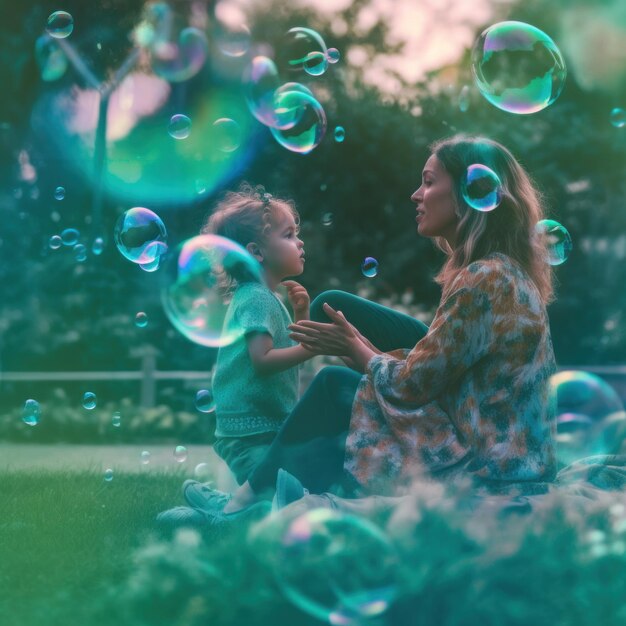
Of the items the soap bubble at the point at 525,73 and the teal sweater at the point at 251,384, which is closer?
the teal sweater at the point at 251,384

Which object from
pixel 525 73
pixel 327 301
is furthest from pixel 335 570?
pixel 525 73

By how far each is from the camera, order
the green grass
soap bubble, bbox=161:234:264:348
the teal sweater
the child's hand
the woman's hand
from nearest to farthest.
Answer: the green grass < the woman's hand < the child's hand < the teal sweater < soap bubble, bbox=161:234:264:348

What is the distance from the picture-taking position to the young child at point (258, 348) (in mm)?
3543

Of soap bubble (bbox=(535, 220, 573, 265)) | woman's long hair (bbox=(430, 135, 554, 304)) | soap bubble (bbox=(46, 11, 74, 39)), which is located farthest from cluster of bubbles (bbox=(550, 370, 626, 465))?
soap bubble (bbox=(46, 11, 74, 39))

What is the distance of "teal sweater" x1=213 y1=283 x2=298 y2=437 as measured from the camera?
364 centimetres

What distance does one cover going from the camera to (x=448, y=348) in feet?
9.16

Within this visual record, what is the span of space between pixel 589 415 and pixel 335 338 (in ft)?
7.57

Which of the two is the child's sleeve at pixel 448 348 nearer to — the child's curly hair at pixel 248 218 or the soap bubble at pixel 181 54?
the child's curly hair at pixel 248 218

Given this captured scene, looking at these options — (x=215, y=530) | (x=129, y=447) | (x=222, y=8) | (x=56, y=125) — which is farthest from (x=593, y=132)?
(x=215, y=530)

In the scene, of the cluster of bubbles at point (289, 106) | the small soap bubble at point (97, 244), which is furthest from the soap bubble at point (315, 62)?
the small soap bubble at point (97, 244)

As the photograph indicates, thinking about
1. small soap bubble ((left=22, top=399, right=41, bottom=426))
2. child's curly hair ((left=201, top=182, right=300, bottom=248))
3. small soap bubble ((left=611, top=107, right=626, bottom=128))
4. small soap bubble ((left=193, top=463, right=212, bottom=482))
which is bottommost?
small soap bubble ((left=193, top=463, right=212, bottom=482))

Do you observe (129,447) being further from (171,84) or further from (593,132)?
(593,132)

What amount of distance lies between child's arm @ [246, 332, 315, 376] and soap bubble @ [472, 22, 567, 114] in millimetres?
1487

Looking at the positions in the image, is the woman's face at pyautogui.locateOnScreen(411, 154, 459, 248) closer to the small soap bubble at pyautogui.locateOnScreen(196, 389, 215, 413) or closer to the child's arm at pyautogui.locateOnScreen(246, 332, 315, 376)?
the child's arm at pyautogui.locateOnScreen(246, 332, 315, 376)
